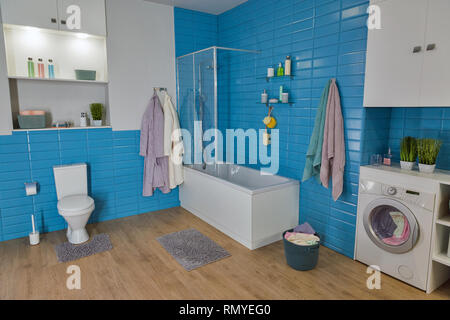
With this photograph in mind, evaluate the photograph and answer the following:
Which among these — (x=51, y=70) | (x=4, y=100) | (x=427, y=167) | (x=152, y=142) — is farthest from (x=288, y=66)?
(x=4, y=100)

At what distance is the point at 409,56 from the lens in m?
2.21

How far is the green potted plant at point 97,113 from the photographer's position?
11.7ft

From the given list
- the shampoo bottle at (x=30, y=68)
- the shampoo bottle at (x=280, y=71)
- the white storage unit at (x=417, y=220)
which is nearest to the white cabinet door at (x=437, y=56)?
the white storage unit at (x=417, y=220)

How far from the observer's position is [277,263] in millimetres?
2732

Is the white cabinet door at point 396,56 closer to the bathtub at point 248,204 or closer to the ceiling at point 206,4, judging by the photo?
the bathtub at point 248,204

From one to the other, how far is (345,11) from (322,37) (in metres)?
0.29

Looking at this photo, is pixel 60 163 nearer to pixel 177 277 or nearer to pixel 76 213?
pixel 76 213

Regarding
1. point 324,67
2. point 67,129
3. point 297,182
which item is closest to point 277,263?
point 297,182

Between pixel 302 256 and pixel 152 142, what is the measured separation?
225 centimetres

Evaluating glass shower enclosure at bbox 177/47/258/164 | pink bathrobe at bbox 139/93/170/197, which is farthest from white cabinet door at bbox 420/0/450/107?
pink bathrobe at bbox 139/93/170/197

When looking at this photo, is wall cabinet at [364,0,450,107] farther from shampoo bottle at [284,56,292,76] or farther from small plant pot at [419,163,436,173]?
shampoo bottle at [284,56,292,76]

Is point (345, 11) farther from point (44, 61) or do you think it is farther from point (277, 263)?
point (44, 61)

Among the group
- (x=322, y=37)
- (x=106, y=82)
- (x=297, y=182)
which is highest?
(x=322, y=37)

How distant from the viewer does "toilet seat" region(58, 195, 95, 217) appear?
9.68 feet
